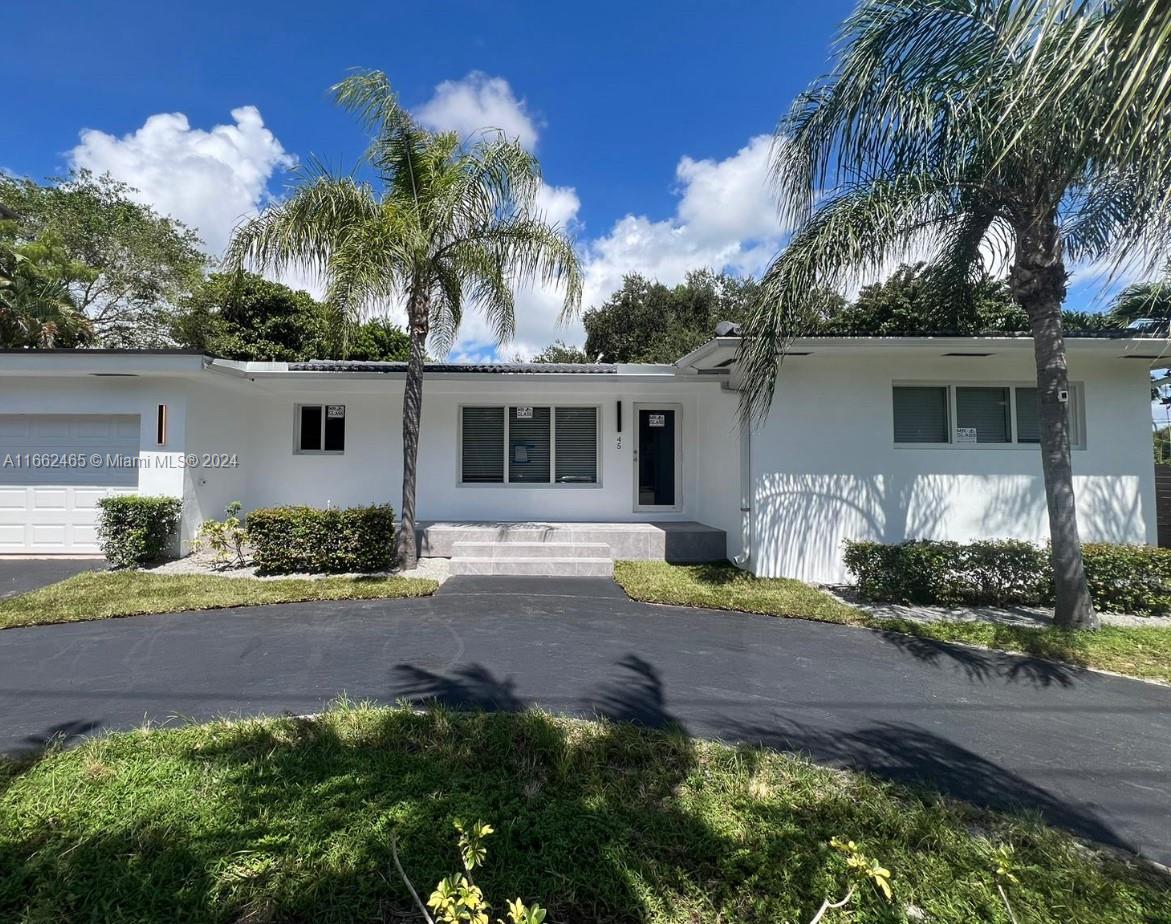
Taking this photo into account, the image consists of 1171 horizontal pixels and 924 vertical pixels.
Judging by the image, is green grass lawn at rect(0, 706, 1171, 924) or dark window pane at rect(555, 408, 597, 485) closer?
green grass lawn at rect(0, 706, 1171, 924)

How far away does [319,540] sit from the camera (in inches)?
294

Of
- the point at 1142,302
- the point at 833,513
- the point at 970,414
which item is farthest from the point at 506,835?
the point at 1142,302

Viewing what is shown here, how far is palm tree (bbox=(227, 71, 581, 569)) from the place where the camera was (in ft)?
22.2

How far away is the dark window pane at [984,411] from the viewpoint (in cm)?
757

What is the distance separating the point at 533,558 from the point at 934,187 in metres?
6.63

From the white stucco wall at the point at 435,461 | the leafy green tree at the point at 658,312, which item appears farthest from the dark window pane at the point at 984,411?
the leafy green tree at the point at 658,312

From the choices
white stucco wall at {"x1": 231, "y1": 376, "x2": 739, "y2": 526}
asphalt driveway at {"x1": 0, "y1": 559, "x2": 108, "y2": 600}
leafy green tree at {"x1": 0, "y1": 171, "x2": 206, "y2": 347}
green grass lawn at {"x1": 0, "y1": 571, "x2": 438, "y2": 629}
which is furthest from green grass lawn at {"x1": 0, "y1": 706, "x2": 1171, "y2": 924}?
leafy green tree at {"x1": 0, "y1": 171, "x2": 206, "y2": 347}

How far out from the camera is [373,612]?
5828mm

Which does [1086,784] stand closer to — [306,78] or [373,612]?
[373,612]

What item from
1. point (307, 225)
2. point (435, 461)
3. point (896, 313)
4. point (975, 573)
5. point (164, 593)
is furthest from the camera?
point (896, 313)

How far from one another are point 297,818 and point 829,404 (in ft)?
23.9

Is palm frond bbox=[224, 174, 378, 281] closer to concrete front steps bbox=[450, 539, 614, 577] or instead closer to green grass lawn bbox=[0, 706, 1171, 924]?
concrete front steps bbox=[450, 539, 614, 577]

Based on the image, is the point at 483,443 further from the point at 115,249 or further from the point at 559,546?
the point at 115,249

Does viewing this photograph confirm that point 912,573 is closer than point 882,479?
Yes
